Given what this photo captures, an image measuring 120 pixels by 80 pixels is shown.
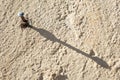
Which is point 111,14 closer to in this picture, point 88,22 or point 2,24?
point 88,22

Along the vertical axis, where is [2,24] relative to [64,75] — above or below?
above

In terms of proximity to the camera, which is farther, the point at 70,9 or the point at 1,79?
the point at 70,9

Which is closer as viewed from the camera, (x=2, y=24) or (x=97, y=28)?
(x=97, y=28)

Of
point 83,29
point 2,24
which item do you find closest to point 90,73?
point 83,29

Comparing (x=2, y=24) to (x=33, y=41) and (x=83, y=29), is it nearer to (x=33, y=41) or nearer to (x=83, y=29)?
(x=33, y=41)

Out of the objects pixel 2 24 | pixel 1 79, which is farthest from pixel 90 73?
pixel 2 24

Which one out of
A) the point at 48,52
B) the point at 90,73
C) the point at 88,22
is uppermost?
the point at 88,22
